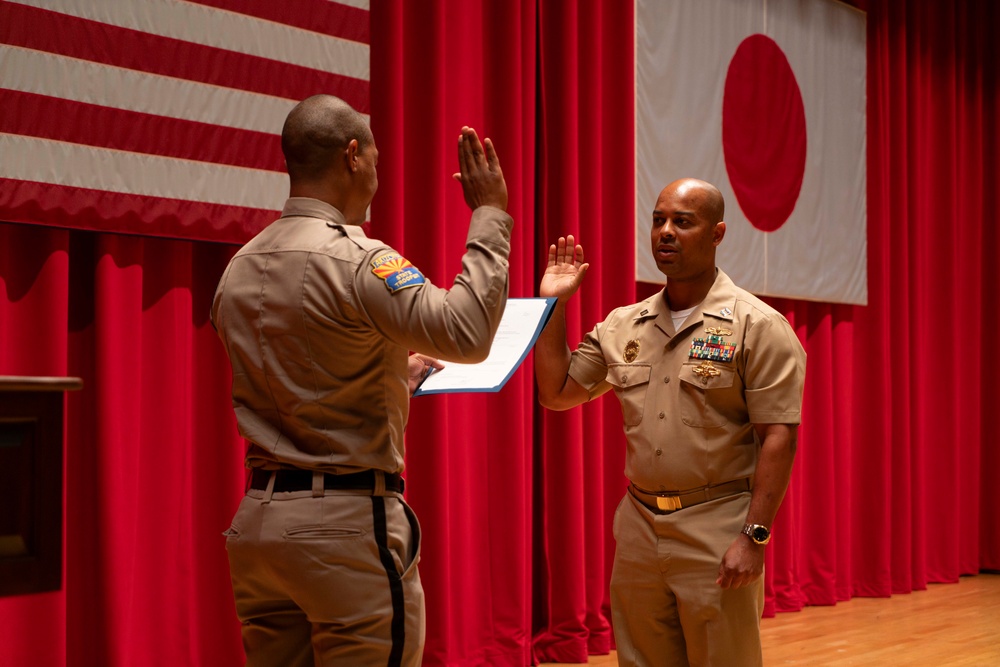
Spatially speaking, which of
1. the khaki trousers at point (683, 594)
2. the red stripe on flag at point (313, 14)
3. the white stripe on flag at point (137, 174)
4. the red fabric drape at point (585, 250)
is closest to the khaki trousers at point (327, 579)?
the khaki trousers at point (683, 594)

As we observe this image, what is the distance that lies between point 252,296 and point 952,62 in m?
5.81

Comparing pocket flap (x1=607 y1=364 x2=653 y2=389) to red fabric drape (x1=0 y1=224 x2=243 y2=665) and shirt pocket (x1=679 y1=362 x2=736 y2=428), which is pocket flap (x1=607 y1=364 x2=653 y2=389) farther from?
red fabric drape (x1=0 y1=224 x2=243 y2=665)

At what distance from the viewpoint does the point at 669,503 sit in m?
2.37

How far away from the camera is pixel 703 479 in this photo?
234cm

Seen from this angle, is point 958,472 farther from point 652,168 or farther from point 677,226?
point 677,226

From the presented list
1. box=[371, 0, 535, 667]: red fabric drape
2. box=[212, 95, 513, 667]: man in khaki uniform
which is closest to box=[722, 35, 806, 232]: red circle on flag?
box=[371, 0, 535, 667]: red fabric drape

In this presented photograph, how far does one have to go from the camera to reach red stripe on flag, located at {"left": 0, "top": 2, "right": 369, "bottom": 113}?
286 centimetres

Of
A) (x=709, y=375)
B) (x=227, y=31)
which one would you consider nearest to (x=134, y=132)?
(x=227, y=31)

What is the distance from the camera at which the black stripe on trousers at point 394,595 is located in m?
1.64

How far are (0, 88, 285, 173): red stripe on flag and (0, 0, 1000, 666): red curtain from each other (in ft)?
0.97

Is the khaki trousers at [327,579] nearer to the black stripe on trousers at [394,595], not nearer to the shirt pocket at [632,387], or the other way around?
the black stripe on trousers at [394,595]

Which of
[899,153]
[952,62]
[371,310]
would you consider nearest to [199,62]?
[371,310]

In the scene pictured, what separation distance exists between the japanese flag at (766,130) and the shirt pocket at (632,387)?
2015 millimetres

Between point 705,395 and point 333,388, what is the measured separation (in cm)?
102
